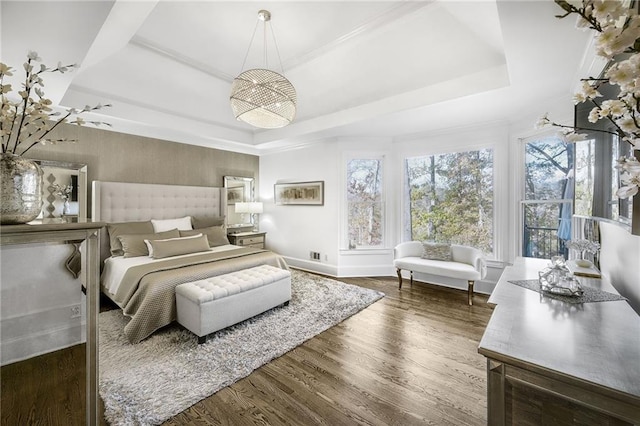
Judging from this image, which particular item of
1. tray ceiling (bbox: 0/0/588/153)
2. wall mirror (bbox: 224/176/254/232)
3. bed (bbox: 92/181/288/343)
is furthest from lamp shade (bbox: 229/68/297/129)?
wall mirror (bbox: 224/176/254/232)

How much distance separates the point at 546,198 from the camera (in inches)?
126

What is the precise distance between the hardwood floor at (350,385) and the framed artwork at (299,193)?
262 cm

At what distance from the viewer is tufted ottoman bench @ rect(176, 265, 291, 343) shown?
2.36 meters

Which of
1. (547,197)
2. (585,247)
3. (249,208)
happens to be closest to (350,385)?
(585,247)

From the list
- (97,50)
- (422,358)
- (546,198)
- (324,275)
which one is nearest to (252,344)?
(422,358)

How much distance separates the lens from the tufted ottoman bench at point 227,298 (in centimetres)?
236

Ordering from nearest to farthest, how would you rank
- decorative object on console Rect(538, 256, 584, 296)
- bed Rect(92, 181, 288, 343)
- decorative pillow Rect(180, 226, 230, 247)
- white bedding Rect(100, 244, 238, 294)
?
decorative object on console Rect(538, 256, 584, 296) < bed Rect(92, 181, 288, 343) < white bedding Rect(100, 244, 238, 294) < decorative pillow Rect(180, 226, 230, 247)

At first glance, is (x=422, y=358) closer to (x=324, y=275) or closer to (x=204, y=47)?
(x=324, y=275)

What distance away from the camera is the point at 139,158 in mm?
3984

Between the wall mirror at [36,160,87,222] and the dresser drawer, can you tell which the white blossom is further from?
the dresser drawer

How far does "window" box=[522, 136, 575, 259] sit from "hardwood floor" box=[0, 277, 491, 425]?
1524 millimetres

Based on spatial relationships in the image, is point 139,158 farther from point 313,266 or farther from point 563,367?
point 563,367

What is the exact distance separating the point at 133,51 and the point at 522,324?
4.00 m

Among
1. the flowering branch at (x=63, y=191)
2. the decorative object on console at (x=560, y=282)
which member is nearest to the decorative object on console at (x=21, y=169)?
the decorative object on console at (x=560, y=282)
